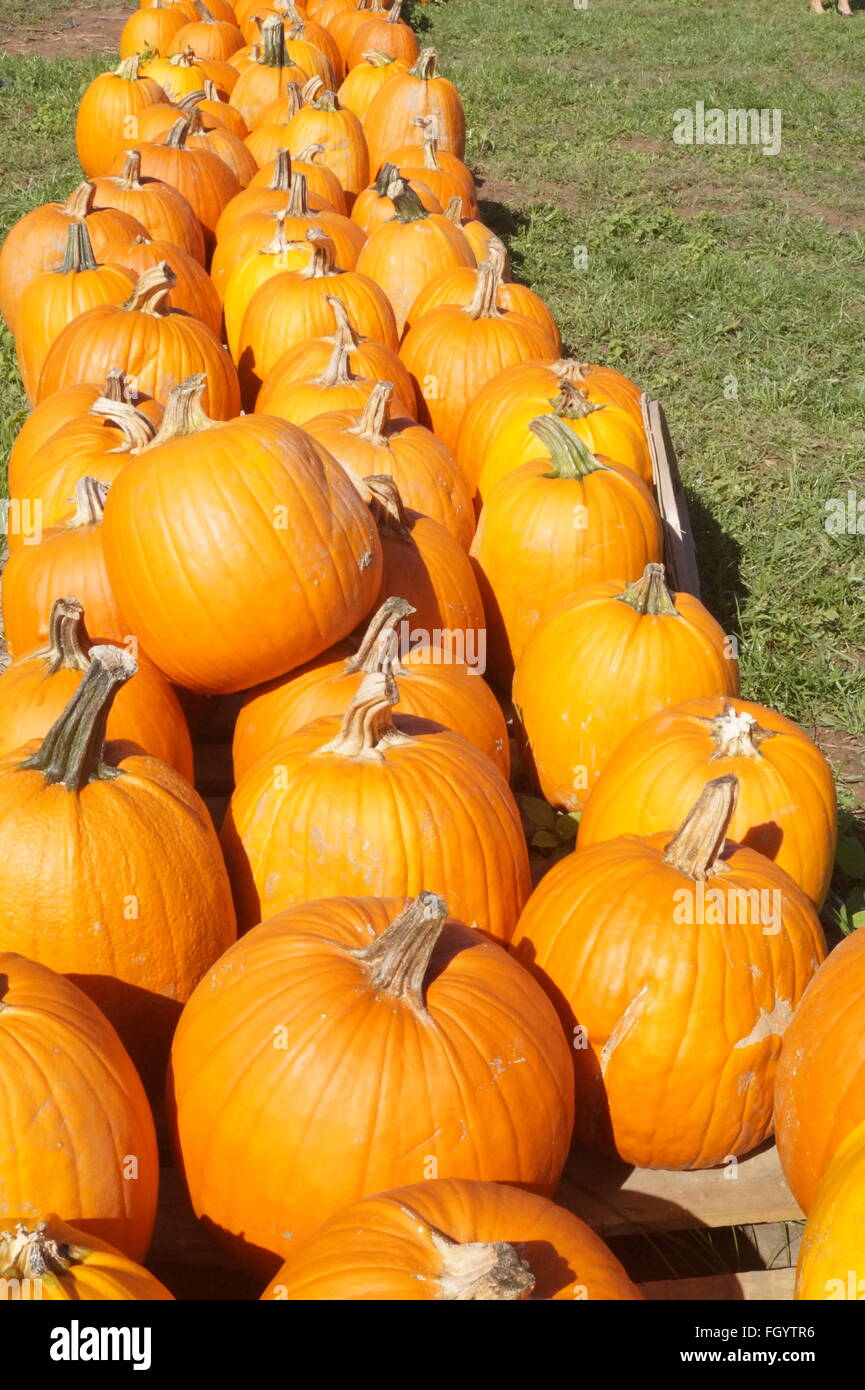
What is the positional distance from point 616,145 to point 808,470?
5.98 m

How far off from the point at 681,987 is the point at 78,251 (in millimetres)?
3756

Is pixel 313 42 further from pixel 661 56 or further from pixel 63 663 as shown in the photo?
pixel 63 663

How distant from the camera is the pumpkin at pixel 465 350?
15.1ft

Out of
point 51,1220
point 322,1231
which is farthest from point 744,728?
point 51,1220

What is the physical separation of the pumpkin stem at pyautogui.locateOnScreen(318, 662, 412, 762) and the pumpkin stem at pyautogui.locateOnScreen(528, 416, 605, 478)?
128 centimetres

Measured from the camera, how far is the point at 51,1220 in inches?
61.7

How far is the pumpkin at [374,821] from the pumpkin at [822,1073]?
648 mm

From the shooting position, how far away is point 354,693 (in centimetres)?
273

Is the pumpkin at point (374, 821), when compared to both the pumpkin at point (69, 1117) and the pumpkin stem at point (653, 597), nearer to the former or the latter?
the pumpkin at point (69, 1117)

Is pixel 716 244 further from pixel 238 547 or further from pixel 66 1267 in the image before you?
pixel 66 1267

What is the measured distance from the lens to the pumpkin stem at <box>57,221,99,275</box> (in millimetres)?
4734

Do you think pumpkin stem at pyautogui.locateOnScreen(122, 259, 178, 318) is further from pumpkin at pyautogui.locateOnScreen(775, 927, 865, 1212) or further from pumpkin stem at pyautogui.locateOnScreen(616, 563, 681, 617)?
pumpkin at pyautogui.locateOnScreen(775, 927, 865, 1212)

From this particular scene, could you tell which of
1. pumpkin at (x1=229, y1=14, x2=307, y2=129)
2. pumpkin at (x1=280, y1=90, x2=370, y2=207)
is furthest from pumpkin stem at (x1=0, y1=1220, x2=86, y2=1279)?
pumpkin at (x1=229, y1=14, x2=307, y2=129)

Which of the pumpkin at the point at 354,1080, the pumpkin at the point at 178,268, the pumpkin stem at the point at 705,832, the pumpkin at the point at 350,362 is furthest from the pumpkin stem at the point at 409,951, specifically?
the pumpkin at the point at 178,268
